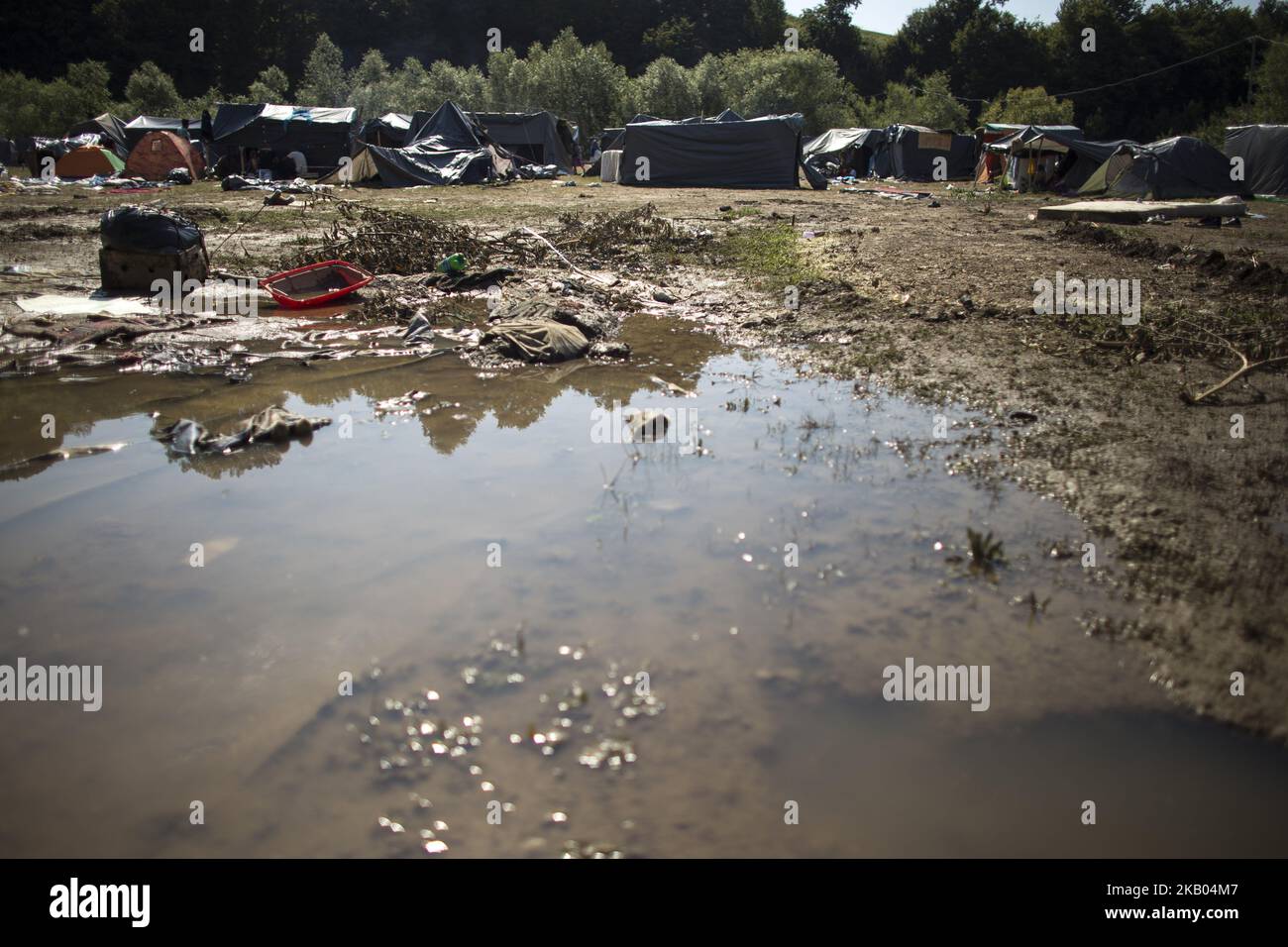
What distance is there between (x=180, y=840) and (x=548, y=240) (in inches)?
461

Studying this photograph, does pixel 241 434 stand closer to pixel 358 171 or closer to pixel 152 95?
pixel 358 171

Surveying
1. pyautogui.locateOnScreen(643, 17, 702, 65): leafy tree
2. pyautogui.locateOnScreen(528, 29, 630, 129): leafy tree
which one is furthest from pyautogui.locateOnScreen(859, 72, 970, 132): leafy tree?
pyautogui.locateOnScreen(643, 17, 702, 65): leafy tree

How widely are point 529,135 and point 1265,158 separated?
2337 cm

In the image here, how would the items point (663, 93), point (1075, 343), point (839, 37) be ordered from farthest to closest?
point (839, 37)
point (663, 93)
point (1075, 343)

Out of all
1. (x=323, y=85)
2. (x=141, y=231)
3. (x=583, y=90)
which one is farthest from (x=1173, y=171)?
(x=323, y=85)

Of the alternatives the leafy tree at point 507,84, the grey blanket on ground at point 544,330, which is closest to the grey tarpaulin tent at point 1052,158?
Answer: the grey blanket on ground at point 544,330

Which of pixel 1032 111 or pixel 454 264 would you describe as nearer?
pixel 454 264

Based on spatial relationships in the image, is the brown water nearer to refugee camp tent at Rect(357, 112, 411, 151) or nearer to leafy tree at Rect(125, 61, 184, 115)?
refugee camp tent at Rect(357, 112, 411, 151)

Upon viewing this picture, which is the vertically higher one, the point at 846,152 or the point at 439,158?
the point at 846,152

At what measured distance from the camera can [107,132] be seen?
1202 inches

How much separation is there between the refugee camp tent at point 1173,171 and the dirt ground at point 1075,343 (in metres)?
4.73

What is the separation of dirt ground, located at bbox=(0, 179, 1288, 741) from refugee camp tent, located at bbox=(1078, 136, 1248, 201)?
4.73m

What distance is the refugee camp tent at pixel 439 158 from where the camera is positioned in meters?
25.8

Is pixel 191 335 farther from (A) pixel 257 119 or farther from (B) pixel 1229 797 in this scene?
(A) pixel 257 119
